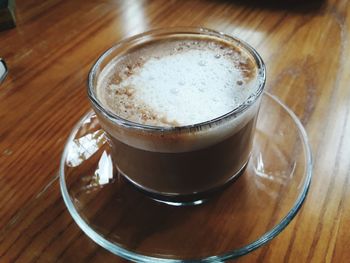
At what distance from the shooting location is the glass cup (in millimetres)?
461

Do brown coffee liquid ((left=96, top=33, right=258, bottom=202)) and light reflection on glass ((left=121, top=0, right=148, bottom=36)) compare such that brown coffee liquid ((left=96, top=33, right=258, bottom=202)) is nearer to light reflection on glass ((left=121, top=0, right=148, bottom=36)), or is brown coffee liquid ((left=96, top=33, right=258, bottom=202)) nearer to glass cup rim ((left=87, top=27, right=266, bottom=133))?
glass cup rim ((left=87, top=27, right=266, bottom=133))

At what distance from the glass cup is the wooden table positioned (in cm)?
11

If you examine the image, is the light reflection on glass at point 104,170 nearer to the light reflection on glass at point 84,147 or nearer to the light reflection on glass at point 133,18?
the light reflection on glass at point 84,147

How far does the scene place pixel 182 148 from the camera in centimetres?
47

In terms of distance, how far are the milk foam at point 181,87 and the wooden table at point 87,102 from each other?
185 mm

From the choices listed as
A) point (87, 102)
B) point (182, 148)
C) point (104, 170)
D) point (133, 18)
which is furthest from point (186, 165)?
point (133, 18)

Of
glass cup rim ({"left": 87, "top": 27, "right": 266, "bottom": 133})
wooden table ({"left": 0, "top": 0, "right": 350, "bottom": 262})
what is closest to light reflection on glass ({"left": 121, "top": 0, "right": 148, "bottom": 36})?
wooden table ({"left": 0, "top": 0, "right": 350, "bottom": 262})

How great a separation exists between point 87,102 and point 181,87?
295 mm

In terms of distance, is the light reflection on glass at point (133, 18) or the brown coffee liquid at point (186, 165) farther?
the light reflection on glass at point (133, 18)

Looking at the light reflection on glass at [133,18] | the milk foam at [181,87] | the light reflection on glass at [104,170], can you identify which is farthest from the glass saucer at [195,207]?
the light reflection on glass at [133,18]

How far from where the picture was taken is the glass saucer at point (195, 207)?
19.9 inches

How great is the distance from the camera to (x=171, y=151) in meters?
0.48

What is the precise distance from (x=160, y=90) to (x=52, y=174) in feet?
0.79

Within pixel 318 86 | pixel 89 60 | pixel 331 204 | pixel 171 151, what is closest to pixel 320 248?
pixel 331 204
